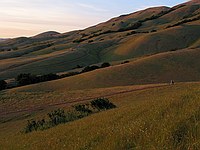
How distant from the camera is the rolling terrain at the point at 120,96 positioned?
8711 mm

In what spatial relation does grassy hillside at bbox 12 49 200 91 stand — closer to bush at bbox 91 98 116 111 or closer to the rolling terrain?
the rolling terrain

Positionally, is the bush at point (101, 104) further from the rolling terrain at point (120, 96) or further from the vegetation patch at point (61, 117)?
the rolling terrain at point (120, 96)

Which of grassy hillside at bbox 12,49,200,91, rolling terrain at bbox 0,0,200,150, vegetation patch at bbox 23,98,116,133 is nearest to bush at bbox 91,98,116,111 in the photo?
vegetation patch at bbox 23,98,116,133

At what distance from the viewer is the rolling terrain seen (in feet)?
28.6

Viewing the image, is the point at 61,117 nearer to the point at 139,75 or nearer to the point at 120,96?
the point at 120,96

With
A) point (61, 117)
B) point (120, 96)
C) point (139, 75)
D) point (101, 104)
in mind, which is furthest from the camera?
point (139, 75)

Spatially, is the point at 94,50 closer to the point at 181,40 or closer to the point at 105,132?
the point at 181,40

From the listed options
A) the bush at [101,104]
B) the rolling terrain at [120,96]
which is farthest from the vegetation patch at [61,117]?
the rolling terrain at [120,96]

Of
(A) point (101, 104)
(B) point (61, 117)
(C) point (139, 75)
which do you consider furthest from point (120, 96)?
(C) point (139, 75)

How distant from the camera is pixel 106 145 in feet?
28.1

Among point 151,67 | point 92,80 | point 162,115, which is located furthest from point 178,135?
point 151,67

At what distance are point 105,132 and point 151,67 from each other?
45187 mm

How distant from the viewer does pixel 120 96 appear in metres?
31.8

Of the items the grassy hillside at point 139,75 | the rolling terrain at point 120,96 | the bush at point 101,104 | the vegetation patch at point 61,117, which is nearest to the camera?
the rolling terrain at point 120,96
